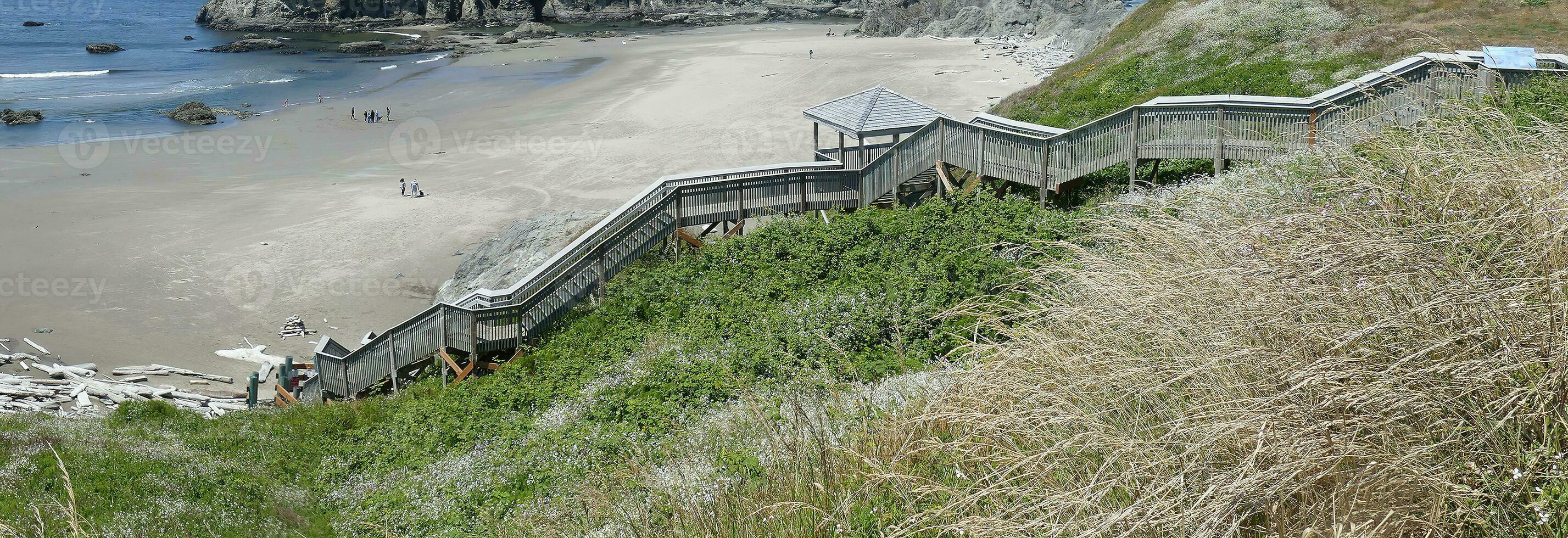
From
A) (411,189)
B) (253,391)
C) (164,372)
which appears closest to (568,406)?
(253,391)

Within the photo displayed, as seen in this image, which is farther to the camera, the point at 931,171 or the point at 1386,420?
the point at 931,171

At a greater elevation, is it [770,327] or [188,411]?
[770,327]

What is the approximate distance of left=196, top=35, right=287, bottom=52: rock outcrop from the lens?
7944cm

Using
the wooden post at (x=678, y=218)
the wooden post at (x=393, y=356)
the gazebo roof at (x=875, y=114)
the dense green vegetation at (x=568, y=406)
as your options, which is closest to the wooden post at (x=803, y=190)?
the gazebo roof at (x=875, y=114)

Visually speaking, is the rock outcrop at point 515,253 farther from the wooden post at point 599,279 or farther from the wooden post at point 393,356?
the wooden post at point 599,279

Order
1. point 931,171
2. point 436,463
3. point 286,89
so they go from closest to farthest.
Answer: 1. point 436,463
2. point 931,171
3. point 286,89

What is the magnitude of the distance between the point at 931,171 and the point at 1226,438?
1464 cm

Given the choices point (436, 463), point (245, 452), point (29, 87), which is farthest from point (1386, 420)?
point (29, 87)

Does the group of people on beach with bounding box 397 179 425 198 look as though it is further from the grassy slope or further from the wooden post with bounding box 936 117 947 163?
→ the wooden post with bounding box 936 117 947 163

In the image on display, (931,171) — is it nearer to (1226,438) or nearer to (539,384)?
(539,384)

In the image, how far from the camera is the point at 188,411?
1564cm

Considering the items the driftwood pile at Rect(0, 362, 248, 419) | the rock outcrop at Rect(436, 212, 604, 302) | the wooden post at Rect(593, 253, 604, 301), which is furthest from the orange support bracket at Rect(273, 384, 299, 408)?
the wooden post at Rect(593, 253, 604, 301)

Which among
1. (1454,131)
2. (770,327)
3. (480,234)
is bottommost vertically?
(480,234)

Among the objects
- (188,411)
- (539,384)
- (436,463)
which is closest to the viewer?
(436,463)
